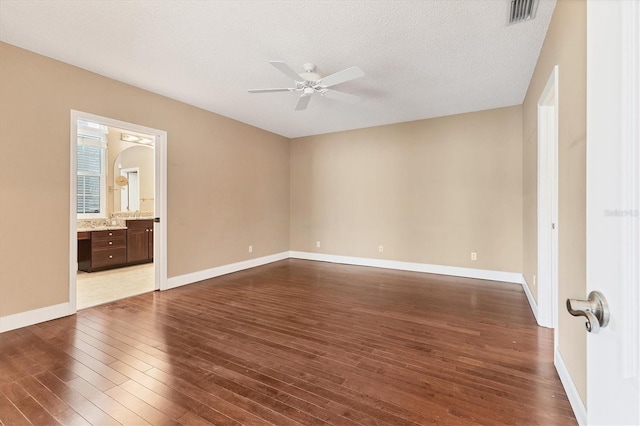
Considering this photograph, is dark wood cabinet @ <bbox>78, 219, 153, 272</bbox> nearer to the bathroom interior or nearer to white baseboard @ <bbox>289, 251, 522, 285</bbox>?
the bathroom interior

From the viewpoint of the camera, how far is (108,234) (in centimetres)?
537

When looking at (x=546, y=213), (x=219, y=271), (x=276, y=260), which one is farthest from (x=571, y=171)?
(x=276, y=260)

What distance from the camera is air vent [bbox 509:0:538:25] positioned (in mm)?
2176

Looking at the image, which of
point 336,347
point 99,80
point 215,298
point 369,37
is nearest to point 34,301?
point 215,298

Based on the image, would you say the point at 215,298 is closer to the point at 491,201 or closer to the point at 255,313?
the point at 255,313

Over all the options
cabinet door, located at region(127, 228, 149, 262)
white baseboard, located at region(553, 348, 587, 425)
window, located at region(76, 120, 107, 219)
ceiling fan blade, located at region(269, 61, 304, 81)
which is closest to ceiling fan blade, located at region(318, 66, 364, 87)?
ceiling fan blade, located at region(269, 61, 304, 81)

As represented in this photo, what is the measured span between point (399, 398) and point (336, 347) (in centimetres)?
75

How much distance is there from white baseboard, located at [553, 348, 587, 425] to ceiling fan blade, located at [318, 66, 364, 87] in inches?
108

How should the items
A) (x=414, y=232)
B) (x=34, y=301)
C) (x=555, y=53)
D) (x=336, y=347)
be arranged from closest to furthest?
(x=555, y=53) → (x=336, y=347) → (x=34, y=301) → (x=414, y=232)

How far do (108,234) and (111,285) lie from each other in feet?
4.69

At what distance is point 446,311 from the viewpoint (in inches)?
130

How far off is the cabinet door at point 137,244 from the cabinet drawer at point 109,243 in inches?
4.3
